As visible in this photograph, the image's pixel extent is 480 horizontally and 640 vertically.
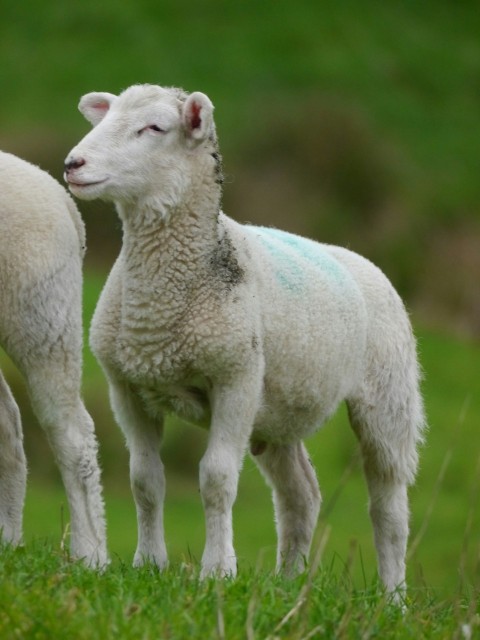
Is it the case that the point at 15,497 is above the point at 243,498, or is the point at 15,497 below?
above

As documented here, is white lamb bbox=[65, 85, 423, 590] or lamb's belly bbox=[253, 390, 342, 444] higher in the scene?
white lamb bbox=[65, 85, 423, 590]

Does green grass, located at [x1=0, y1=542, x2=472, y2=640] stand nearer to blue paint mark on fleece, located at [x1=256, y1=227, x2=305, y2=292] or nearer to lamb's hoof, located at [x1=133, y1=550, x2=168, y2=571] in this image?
lamb's hoof, located at [x1=133, y1=550, x2=168, y2=571]

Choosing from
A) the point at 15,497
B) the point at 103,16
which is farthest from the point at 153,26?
the point at 15,497

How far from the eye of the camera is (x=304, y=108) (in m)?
36.3

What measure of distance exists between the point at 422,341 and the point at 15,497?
22.6 metres

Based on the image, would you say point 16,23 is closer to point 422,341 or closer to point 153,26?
point 153,26

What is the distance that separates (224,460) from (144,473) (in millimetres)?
429

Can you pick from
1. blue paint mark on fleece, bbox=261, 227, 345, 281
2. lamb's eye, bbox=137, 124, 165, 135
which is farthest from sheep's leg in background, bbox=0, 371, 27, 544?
blue paint mark on fleece, bbox=261, 227, 345, 281

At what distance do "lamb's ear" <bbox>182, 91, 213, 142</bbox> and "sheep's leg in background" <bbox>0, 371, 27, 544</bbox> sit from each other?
1511 millimetres

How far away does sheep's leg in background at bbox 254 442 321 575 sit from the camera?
880 centimetres

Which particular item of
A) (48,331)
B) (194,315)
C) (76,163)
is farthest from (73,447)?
(76,163)

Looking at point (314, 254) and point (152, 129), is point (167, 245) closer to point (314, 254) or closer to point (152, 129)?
point (152, 129)

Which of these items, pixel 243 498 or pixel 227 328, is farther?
pixel 243 498

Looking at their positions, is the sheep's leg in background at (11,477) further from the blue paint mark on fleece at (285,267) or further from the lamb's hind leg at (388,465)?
the lamb's hind leg at (388,465)
